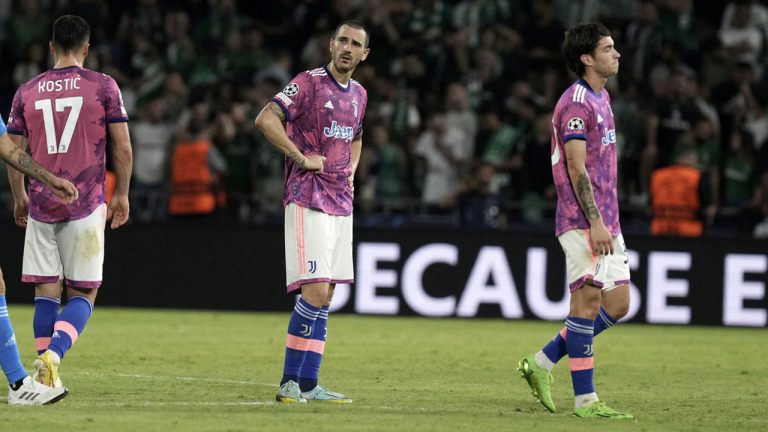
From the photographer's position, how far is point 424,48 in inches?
785

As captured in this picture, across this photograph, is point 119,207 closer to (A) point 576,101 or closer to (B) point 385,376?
(B) point 385,376

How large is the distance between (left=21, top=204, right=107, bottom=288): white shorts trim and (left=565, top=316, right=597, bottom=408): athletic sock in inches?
118

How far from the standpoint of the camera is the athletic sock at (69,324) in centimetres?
866

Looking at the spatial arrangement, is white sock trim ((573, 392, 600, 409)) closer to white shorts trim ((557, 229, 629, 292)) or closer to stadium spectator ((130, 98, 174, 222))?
white shorts trim ((557, 229, 629, 292))

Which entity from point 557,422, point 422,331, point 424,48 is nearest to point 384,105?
point 424,48

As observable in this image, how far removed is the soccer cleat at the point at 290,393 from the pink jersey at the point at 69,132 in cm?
166

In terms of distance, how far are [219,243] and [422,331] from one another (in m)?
3.08

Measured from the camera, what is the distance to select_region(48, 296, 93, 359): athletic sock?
866 centimetres

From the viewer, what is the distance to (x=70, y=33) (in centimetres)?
891

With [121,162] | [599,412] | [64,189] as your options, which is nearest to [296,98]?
[121,162]

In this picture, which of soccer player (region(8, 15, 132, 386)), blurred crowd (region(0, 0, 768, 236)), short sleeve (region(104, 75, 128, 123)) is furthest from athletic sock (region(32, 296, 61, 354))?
blurred crowd (region(0, 0, 768, 236))

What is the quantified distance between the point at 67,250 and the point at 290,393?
1.67 m

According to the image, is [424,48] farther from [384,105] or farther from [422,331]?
[422,331]

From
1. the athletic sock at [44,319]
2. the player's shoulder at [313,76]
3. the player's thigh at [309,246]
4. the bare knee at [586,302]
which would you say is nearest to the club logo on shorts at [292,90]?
the player's shoulder at [313,76]
